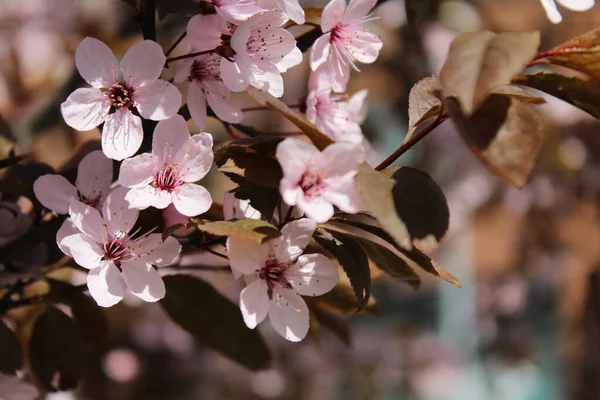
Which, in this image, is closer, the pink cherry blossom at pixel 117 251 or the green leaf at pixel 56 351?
the pink cherry blossom at pixel 117 251

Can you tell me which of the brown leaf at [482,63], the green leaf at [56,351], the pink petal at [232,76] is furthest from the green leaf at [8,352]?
the brown leaf at [482,63]

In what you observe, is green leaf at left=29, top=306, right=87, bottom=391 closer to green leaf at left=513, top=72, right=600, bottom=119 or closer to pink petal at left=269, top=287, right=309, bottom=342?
pink petal at left=269, top=287, right=309, bottom=342

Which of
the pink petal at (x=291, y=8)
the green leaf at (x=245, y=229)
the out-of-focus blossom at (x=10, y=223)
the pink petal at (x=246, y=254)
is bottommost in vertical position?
the out-of-focus blossom at (x=10, y=223)

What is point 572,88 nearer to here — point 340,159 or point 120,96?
A: point 340,159

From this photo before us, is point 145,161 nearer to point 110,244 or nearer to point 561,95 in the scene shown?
point 110,244

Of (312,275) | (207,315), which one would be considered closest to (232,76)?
(312,275)

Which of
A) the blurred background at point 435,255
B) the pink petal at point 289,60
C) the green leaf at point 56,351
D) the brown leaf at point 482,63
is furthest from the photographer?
the blurred background at point 435,255

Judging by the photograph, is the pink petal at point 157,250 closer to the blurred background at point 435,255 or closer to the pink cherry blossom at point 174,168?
the pink cherry blossom at point 174,168

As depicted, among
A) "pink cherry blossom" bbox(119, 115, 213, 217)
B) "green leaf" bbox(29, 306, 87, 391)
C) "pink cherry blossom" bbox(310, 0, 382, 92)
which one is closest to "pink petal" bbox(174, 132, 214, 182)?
"pink cherry blossom" bbox(119, 115, 213, 217)
